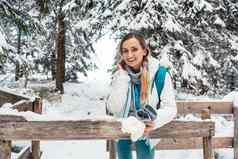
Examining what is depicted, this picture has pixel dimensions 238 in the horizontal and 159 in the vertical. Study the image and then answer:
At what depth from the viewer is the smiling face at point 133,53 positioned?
391cm

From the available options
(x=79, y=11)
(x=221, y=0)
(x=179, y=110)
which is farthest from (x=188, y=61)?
(x=179, y=110)

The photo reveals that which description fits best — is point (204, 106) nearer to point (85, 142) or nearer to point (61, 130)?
point (61, 130)

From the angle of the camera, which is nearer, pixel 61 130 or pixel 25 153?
pixel 61 130

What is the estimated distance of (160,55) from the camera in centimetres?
1464

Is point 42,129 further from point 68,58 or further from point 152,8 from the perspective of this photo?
point 68,58

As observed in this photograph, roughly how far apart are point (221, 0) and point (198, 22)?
5.26ft

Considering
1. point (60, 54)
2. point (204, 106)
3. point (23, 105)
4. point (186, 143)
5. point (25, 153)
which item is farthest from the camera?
point (60, 54)

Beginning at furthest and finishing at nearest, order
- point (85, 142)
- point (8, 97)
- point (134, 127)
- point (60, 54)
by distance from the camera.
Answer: point (60, 54) → point (85, 142) → point (8, 97) → point (134, 127)

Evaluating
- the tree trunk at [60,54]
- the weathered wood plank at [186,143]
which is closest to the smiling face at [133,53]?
the weathered wood plank at [186,143]

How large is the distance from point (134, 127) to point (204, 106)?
14.0 ft

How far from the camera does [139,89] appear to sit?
3869mm

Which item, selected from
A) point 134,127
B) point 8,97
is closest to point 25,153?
point 8,97

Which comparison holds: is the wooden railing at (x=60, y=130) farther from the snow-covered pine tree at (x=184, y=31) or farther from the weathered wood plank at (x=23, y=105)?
the snow-covered pine tree at (x=184, y=31)

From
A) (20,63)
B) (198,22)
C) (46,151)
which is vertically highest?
(198,22)
